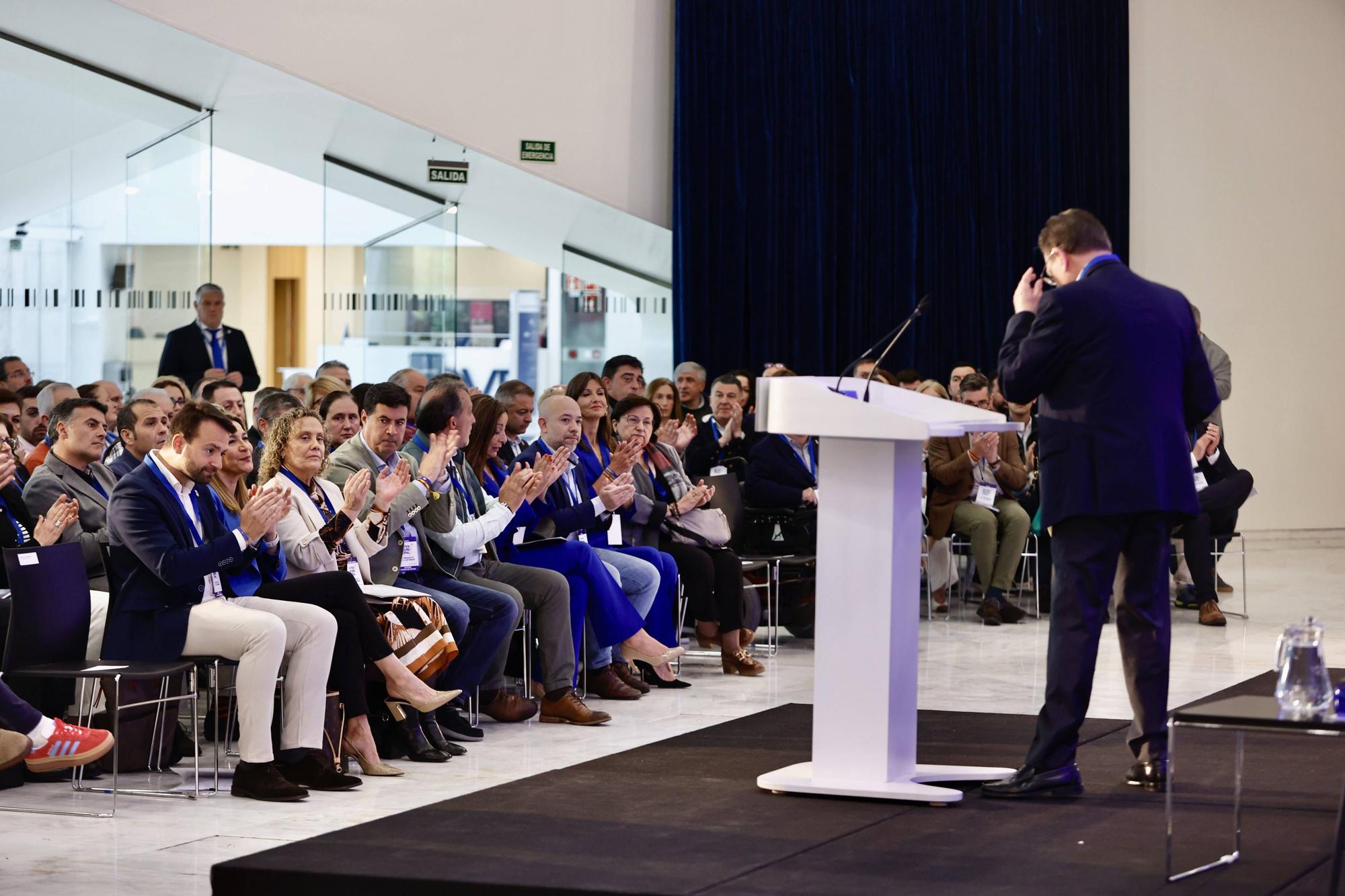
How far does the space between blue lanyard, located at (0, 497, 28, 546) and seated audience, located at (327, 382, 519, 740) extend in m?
0.97

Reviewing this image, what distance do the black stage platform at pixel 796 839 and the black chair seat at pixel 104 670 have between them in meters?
0.86

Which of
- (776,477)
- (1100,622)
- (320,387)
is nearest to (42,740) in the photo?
(1100,622)

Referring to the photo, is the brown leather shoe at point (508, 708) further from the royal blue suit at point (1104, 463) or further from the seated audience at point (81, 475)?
the royal blue suit at point (1104, 463)

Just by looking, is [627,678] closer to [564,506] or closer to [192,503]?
[564,506]

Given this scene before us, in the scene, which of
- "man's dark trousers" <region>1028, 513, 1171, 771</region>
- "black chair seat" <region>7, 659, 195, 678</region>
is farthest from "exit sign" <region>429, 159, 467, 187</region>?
"man's dark trousers" <region>1028, 513, 1171, 771</region>

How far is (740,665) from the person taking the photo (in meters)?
6.96

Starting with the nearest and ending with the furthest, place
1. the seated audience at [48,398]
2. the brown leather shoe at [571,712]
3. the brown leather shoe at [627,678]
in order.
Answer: the brown leather shoe at [571,712], the brown leather shoe at [627,678], the seated audience at [48,398]

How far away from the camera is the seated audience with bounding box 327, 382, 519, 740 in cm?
533

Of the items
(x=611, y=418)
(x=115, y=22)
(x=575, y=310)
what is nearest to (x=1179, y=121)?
(x=575, y=310)

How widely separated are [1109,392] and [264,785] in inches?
95.7

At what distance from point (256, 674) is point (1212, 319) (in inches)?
377

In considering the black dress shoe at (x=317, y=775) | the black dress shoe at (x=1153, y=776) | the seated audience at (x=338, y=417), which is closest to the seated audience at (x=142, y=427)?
the seated audience at (x=338, y=417)

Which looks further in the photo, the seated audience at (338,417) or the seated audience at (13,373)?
the seated audience at (13,373)

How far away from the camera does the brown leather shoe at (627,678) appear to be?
6418 millimetres
